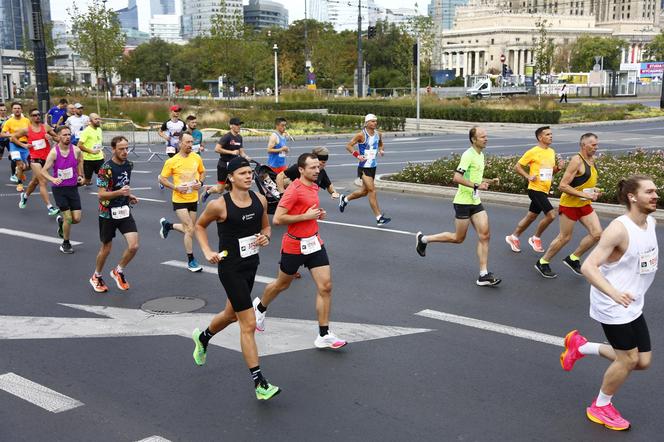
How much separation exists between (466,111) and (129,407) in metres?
40.1

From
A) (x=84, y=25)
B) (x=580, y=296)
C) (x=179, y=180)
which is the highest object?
(x=84, y=25)

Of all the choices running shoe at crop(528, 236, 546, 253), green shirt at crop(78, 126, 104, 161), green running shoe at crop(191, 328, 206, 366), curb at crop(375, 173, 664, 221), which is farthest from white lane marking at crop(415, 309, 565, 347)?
green shirt at crop(78, 126, 104, 161)

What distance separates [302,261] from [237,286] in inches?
48.5

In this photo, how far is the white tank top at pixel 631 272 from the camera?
512cm


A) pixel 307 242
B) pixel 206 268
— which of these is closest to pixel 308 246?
pixel 307 242

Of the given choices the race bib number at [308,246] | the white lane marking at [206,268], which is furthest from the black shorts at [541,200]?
the race bib number at [308,246]

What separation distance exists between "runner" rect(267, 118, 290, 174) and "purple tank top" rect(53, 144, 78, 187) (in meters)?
3.61

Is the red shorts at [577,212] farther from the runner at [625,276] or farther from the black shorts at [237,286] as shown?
the black shorts at [237,286]

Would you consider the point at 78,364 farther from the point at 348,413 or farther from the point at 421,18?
the point at 421,18

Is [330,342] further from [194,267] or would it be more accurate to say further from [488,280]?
[194,267]

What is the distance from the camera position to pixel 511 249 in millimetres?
11250

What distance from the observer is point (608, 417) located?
529 cm

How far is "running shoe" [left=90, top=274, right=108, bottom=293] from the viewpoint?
905 centimetres

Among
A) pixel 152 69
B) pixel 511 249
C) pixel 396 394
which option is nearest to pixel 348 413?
pixel 396 394
